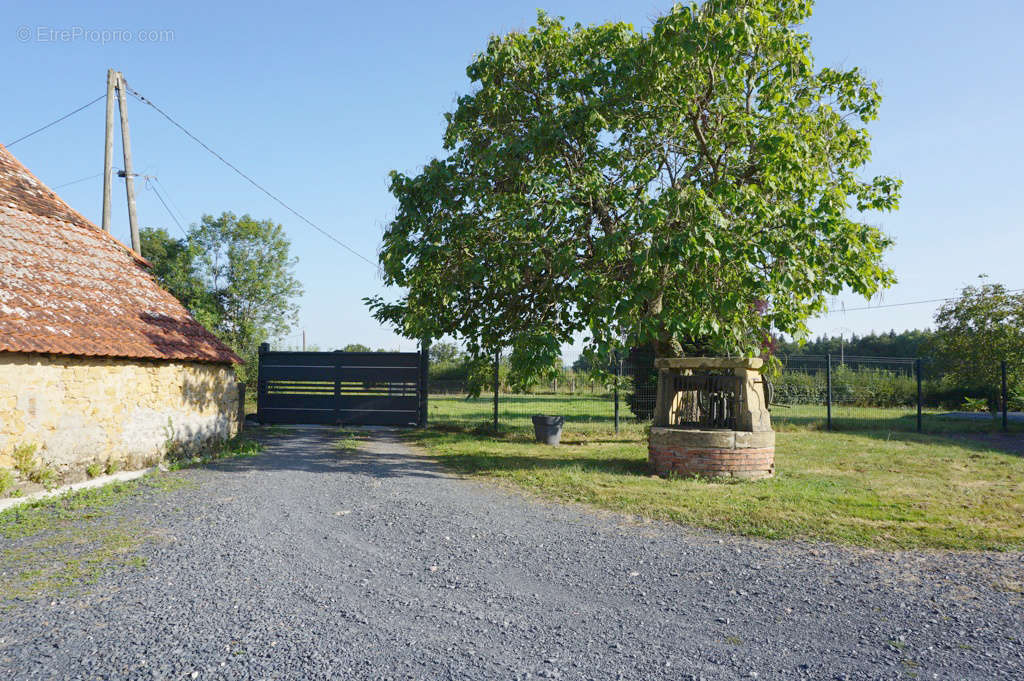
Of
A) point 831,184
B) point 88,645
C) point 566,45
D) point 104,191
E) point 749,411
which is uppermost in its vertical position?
point 566,45

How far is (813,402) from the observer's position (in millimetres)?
22203

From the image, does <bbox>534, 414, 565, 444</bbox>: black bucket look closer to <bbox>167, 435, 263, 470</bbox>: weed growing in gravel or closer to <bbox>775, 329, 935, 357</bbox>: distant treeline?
<bbox>167, 435, 263, 470</bbox>: weed growing in gravel

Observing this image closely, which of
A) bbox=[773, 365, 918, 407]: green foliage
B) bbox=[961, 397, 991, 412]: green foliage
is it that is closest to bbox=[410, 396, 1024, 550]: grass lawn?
bbox=[773, 365, 918, 407]: green foliage

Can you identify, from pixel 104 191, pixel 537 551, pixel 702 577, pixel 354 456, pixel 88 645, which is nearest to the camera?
pixel 88 645

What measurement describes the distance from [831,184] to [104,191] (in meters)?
16.3

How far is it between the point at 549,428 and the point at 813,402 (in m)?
12.6

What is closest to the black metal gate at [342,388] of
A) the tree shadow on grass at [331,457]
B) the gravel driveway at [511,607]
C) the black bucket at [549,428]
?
the tree shadow on grass at [331,457]

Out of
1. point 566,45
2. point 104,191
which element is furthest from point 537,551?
point 104,191

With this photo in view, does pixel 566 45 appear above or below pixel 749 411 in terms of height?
above

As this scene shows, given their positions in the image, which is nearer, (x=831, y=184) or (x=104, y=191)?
(x=831, y=184)

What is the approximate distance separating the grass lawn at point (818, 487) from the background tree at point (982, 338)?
420cm

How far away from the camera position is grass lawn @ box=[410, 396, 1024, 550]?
22.2ft

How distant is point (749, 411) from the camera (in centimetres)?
981

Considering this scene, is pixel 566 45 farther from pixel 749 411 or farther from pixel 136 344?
pixel 136 344
